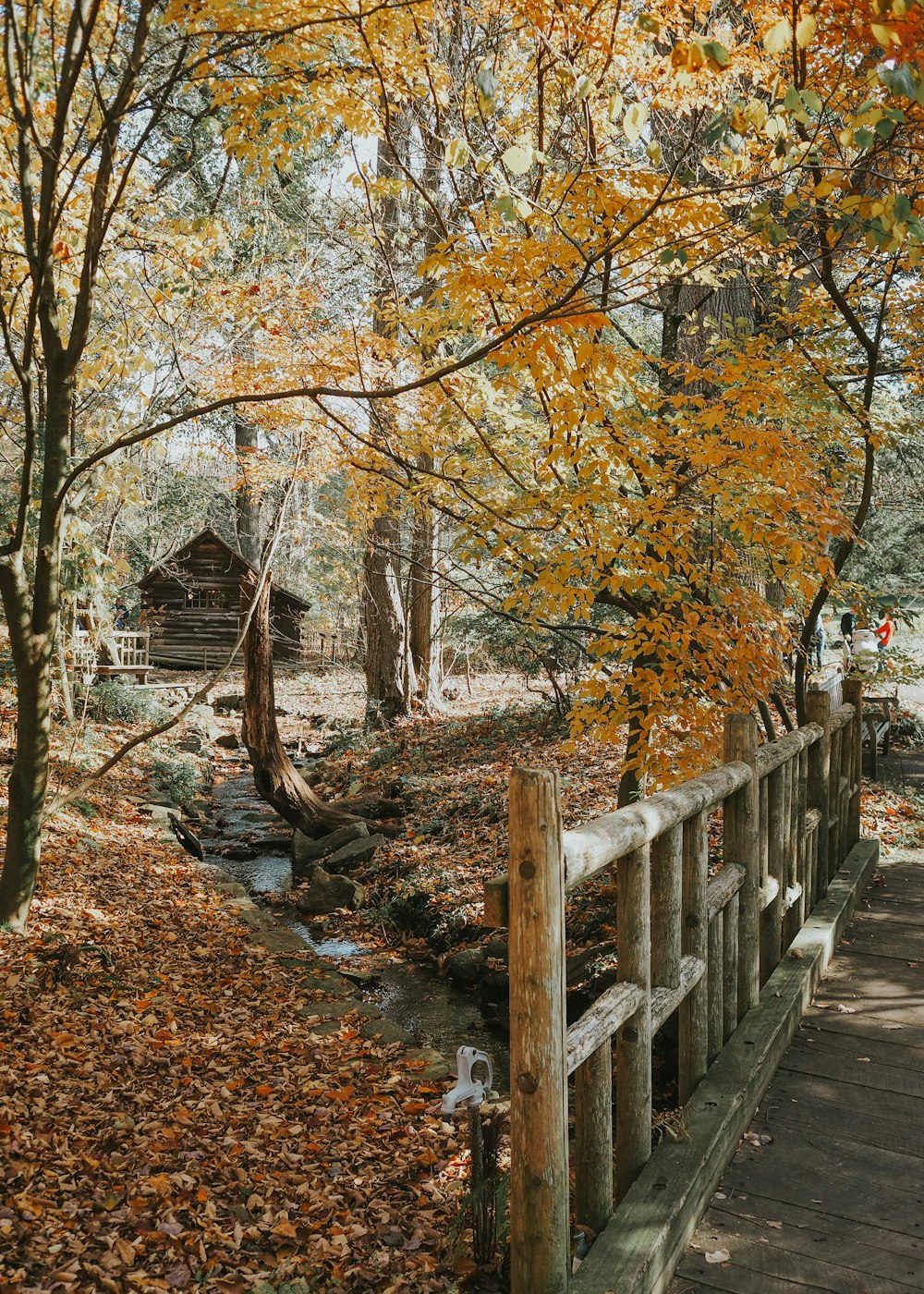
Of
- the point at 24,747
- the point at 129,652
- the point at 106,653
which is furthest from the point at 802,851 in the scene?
the point at 129,652

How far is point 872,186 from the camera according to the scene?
5965mm

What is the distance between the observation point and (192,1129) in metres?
4.37

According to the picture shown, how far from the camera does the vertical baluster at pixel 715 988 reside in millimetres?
3771

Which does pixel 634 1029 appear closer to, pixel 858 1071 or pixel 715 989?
pixel 715 989

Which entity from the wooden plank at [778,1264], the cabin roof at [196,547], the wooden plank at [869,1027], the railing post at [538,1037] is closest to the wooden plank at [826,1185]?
the wooden plank at [778,1264]

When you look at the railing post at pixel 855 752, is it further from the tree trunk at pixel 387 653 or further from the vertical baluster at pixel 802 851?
the tree trunk at pixel 387 653

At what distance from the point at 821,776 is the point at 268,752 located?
7402 millimetres

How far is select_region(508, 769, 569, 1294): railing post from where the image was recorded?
218cm

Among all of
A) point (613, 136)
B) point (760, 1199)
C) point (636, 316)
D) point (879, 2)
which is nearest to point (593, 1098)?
point (760, 1199)

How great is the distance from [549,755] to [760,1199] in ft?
28.8

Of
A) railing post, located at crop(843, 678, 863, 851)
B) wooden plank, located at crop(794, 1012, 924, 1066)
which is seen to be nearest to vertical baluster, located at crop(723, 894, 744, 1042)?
wooden plank, located at crop(794, 1012, 924, 1066)

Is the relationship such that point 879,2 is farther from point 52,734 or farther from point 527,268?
point 52,734

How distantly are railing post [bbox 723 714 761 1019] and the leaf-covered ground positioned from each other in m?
1.61

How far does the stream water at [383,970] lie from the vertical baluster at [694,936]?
2.52 meters
